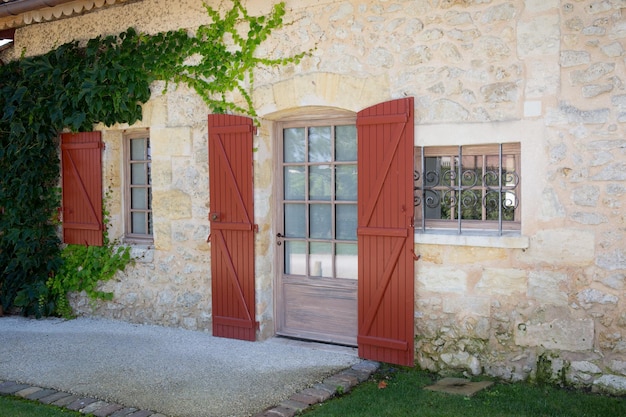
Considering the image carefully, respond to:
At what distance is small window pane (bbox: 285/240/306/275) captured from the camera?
591cm

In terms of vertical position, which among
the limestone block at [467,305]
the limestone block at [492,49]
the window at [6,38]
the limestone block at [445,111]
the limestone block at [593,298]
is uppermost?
the window at [6,38]

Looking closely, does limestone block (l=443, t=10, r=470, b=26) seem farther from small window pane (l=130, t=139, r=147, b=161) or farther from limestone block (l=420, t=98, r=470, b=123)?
small window pane (l=130, t=139, r=147, b=161)

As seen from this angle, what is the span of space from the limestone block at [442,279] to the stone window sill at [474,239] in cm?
21

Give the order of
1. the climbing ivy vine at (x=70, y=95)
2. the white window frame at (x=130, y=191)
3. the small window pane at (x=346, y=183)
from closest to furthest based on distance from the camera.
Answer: the small window pane at (x=346, y=183), the climbing ivy vine at (x=70, y=95), the white window frame at (x=130, y=191)

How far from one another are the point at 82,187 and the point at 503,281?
4.71 m

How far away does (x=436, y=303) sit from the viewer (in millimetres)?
5020

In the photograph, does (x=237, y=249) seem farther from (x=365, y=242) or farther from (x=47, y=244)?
(x=47, y=244)

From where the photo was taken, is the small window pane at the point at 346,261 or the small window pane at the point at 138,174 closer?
the small window pane at the point at 346,261

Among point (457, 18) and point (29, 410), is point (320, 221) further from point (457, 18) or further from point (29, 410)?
point (29, 410)

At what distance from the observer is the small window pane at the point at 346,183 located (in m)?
5.60

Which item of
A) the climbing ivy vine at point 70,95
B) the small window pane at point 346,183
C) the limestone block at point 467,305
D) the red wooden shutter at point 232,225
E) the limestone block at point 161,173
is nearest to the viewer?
the limestone block at point 467,305

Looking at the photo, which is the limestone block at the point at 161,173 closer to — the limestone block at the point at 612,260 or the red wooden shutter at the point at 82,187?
the red wooden shutter at the point at 82,187

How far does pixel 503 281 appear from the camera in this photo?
4.75m

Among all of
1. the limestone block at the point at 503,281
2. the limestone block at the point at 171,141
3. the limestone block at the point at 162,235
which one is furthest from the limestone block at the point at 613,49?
the limestone block at the point at 162,235
